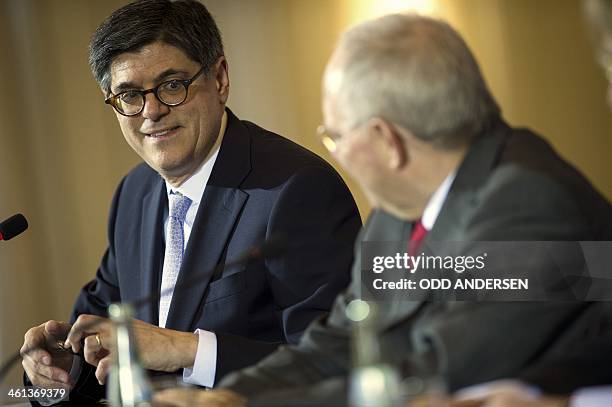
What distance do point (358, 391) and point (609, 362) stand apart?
21.9 inches

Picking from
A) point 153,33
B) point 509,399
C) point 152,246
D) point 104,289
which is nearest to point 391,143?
point 509,399

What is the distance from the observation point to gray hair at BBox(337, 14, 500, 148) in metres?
1.61

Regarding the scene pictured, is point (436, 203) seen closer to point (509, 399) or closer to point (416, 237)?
point (416, 237)

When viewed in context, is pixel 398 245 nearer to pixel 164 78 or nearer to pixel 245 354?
pixel 245 354

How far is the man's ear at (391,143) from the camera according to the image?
5.37 ft

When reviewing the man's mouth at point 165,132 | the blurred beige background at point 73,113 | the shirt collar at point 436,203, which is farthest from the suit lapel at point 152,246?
the blurred beige background at point 73,113

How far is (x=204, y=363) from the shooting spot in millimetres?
2314

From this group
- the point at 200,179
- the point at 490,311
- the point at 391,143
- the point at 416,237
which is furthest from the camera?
the point at 200,179

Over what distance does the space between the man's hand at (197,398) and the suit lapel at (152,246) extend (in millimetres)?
932

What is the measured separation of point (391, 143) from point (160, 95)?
1073 mm

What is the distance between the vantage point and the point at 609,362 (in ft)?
5.01

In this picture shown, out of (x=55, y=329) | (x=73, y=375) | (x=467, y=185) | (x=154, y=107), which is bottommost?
(x=73, y=375)

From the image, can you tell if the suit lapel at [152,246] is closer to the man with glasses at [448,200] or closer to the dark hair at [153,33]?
the dark hair at [153,33]

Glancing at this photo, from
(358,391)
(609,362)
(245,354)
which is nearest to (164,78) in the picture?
(245,354)
